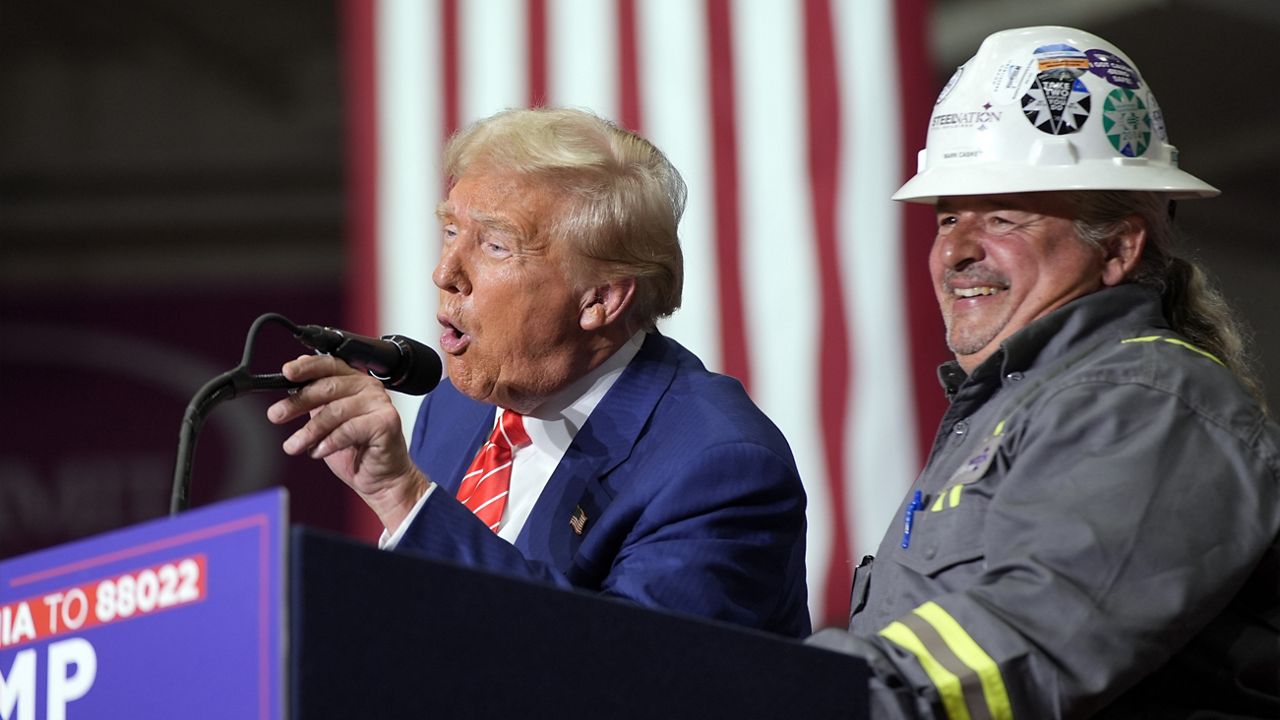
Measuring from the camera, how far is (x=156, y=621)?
1.15m

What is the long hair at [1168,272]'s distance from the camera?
2.00 metres

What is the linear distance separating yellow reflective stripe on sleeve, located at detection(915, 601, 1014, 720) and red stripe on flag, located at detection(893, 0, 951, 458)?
8.29 feet

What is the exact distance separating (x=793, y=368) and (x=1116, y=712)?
8.41 ft

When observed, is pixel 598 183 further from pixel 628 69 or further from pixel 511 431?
pixel 628 69

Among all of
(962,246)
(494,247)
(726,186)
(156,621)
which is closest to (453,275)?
(494,247)

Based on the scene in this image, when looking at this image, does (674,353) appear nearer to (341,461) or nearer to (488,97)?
(341,461)

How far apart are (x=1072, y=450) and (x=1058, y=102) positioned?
1.77 feet

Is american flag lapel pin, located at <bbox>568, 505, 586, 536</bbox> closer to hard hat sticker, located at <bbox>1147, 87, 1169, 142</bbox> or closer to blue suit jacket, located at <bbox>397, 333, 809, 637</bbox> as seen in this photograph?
blue suit jacket, located at <bbox>397, 333, 809, 637</bbox>

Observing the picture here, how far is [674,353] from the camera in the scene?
95.7 inches

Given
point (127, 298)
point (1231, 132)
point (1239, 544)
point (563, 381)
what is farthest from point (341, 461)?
point (127, 298)

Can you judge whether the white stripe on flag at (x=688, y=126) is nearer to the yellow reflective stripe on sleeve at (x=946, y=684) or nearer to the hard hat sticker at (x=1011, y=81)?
the hard hat sticker at (x=1011, y=81)

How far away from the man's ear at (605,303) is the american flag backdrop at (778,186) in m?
1.80

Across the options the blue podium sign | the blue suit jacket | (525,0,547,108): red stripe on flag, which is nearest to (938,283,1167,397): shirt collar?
the blue suit jacket

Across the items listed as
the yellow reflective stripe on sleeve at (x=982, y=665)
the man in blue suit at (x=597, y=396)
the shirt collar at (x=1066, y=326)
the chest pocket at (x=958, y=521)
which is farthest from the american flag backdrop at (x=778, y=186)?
the yellow reflective stripe on sleeve at (x=982, y=665)
